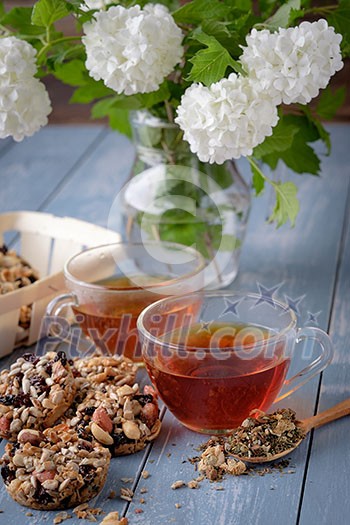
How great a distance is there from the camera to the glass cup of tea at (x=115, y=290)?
3.88 feet

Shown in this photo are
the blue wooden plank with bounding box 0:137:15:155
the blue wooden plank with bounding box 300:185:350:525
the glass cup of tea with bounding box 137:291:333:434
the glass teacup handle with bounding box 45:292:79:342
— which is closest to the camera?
the blue wooden plank with bounding box 300:185:350:525

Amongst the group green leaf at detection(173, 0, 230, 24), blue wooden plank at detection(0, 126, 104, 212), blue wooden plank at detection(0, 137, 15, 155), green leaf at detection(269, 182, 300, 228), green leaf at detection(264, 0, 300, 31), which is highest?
green leaf at detection(264, 0, 300, 31)

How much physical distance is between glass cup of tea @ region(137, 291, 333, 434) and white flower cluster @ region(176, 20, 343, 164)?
0.19 m

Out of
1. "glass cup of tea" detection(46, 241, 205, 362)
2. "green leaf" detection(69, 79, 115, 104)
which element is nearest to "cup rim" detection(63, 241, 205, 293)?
"glass cup of tea" detection(46, 241, 205, 362)

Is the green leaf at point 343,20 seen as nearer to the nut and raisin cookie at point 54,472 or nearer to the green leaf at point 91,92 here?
the green leaf at point 91,92

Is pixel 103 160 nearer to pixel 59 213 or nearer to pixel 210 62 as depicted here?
pixel 59 213

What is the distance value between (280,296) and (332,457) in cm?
44

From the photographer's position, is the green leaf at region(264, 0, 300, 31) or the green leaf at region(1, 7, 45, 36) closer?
the green leaf at region(264, 0, 300, 31)

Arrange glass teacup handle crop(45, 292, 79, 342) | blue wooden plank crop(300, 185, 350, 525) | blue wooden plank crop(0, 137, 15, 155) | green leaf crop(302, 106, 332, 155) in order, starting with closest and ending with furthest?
blue wooden plank crop(300, 185, 350, 525) < glass teacup handle crop(45, 292, 79, 342) < green leaf crop(302, 106, 332, 155) < blue wooden plank crop(0, 137, 15, 155)

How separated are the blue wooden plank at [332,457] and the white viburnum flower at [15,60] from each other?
55cm

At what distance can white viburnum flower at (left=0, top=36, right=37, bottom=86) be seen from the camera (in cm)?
113

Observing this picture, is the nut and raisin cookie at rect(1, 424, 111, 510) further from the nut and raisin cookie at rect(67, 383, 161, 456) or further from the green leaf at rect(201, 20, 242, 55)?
the green leaf at rect(201, 20, 242, 55)

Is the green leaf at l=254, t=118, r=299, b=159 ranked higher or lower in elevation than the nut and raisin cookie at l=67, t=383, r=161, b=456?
higher

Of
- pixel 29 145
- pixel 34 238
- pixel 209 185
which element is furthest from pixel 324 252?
pixel 29 145
